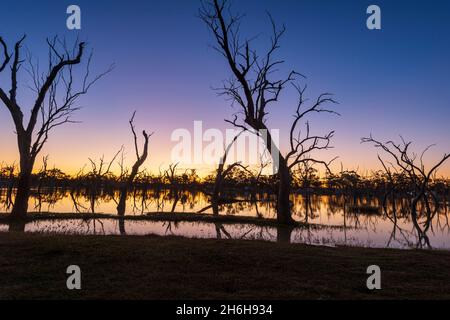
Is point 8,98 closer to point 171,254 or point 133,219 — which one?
point 133,219

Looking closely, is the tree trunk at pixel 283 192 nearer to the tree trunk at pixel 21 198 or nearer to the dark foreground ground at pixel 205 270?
the dark foreground ground at pixel 205 270

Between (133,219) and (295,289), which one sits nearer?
(295,289)

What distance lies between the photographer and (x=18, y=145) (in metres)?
19.8

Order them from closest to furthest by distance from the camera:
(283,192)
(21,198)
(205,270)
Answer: (205,270)
(21,198)
(283,192)

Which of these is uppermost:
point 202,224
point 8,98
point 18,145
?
point 8,98

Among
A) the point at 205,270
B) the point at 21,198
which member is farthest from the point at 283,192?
the point at 205,270

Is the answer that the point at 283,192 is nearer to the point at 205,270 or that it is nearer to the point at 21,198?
the point at 21,198

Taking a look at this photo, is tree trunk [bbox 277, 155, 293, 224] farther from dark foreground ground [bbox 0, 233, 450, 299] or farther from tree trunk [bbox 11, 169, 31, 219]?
tree trunk [bbox 11, 169, 31, 219]

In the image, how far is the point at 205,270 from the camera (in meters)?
8.03

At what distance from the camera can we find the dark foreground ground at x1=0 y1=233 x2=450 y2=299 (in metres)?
6.47

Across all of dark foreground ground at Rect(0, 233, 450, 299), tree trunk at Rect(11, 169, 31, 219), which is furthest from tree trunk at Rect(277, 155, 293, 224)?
tree trunk at Rect(11, 169, 31, 219)

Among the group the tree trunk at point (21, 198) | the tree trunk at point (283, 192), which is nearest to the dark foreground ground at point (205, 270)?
the tree trunk at point (21, 198)
